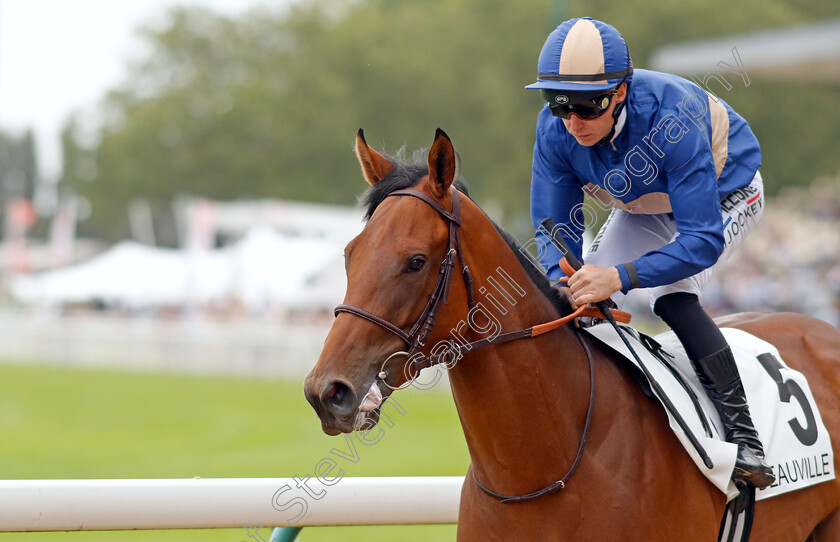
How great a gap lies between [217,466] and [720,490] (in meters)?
8.60

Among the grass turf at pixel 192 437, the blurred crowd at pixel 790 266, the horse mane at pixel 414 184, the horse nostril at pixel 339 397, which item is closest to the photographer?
the horse nostril at pixel 339 397

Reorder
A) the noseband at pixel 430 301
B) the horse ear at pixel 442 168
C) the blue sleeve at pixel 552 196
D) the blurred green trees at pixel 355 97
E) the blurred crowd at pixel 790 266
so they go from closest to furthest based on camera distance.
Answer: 1. the noseband at pixel 430 301
2. the horse ear at pixel 442 168
3. the blue sleeve at pixel 552 196
4. the blurred crowd at pixel 790 266
5. the blurred green trees at pixel 355 97

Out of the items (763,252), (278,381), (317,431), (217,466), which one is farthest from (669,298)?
(763,252)

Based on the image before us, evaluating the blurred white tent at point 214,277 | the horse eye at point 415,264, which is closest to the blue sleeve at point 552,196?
the horse eye at point 415,264

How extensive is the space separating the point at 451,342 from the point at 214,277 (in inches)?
1139

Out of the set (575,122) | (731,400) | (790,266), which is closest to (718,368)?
(731,400)

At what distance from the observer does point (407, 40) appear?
38344 mm

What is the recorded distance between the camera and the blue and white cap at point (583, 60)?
121 inches

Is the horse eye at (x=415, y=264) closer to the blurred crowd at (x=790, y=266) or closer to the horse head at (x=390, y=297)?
the horse head at (x=390, y=297)

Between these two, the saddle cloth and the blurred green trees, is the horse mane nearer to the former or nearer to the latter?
the saddle cloth

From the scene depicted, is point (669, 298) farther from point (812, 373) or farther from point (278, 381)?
point (278, 381)

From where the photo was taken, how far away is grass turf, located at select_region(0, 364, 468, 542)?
10.0 metres

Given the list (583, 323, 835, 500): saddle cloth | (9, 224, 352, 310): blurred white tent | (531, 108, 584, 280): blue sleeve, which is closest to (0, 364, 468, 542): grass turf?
(583, 323, 835, 500): saddle cloth

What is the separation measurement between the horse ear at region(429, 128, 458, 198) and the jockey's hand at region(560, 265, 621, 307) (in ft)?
1.78
